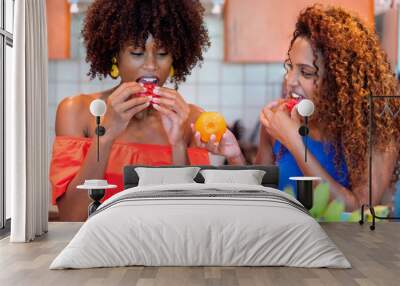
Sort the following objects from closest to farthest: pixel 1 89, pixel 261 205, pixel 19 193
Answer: pixel 261 205 → pixel 19 193 → pixel 1 89

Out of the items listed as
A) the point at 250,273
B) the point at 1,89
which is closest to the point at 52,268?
the point at 250,273

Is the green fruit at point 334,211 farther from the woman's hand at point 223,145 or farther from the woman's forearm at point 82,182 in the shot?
the woman's forearm at point 82,182

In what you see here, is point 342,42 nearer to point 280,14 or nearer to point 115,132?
point 280,14

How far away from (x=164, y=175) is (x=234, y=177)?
0.74 meters

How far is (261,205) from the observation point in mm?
4898

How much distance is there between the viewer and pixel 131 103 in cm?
737

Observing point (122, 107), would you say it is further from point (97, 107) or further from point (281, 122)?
point (281, 122)

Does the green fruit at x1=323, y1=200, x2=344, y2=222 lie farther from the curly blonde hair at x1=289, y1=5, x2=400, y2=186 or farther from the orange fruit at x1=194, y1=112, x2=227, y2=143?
the orange fruit at x1=194, y1=112, x2=227, y2=143

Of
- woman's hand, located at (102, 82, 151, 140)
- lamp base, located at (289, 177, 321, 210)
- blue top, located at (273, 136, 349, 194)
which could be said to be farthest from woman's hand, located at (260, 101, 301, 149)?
woman's hand, located at (102, 82, 151, 140)

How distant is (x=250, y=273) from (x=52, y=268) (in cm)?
141

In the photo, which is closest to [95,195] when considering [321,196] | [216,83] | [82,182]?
[82,182]

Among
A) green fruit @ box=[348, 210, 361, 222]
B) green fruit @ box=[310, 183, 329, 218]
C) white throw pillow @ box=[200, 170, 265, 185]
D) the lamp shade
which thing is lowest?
green fruit @ box=[348, 210, 361, 222]

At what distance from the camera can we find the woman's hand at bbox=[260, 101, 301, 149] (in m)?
7.47

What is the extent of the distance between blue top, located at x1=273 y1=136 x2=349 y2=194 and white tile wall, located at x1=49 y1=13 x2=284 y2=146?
1.69ft
